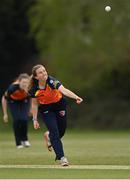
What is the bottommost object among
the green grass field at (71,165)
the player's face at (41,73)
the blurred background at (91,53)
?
the green grass field at (71,165)

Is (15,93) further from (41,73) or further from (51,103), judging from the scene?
(41,73)

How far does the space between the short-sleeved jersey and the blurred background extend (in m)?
23.2

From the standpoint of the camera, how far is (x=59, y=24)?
4088cm

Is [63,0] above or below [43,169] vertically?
above

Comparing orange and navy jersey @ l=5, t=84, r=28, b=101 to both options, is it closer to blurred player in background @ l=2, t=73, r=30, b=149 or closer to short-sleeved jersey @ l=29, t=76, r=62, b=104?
blurred player in background @ l=2, t=73, r=30, b=149

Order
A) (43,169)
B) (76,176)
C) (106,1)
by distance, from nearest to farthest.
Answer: (76,176) → (43,169) → (106,1)

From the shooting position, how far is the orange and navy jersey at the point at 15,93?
22.0 meters

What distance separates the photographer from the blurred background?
39031 mm

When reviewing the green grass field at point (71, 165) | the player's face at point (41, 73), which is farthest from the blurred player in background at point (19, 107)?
the player's face at point (41, 73)

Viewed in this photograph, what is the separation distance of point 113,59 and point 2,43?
10651 mm

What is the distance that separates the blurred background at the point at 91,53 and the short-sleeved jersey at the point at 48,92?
76.1ft

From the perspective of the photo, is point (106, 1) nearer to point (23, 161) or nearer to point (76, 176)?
point (23, 161)

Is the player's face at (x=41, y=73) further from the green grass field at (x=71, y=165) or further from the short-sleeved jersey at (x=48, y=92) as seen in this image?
the green grass field at (x=71, y=165)

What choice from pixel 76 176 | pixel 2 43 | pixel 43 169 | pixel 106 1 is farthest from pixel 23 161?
pixel 2 43
